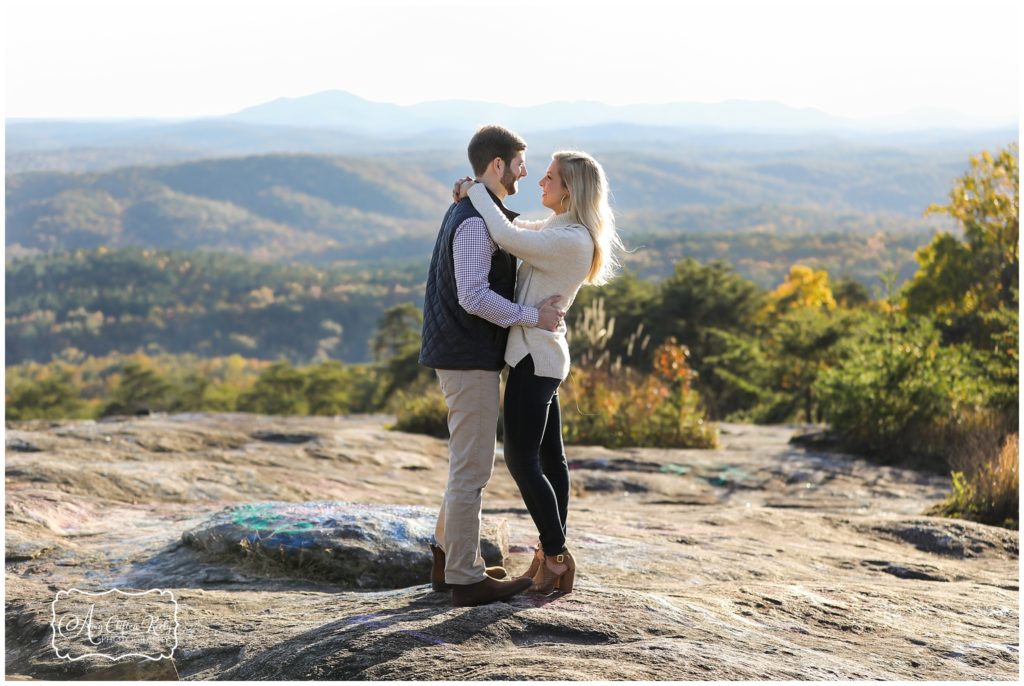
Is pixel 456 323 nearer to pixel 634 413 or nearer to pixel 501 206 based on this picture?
pixel 501 206

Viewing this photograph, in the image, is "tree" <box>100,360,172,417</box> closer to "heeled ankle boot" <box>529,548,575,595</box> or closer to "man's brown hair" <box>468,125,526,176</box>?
"heeled ankle boot" <box>529,548,575,595</box>

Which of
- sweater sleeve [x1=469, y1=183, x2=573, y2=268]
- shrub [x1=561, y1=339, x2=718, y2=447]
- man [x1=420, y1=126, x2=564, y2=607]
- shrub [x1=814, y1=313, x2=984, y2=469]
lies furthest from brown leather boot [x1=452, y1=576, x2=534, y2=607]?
shrub [x1=814, y1=313, x2=984, y2=469]

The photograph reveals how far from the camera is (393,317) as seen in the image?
40.5m

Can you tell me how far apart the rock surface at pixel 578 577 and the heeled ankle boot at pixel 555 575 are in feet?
0.28

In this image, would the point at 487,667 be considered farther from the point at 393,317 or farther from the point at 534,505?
the point at 393,317

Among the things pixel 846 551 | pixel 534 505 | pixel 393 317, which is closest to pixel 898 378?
pixel 846 551

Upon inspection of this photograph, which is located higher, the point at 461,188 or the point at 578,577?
the point at 461,188

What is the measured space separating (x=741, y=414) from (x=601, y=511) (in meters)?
10.9

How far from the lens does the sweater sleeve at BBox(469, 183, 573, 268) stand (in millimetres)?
3619

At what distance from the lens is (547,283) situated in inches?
149

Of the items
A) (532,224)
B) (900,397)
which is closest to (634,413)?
(900,397)

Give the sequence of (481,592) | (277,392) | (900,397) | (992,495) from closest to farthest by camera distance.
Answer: (481,592)
(992,495)
(900,397)
(277,392)

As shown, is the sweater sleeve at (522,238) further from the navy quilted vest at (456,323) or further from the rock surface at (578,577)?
the rock surface at (578,577)

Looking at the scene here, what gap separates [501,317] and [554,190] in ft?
1.92
